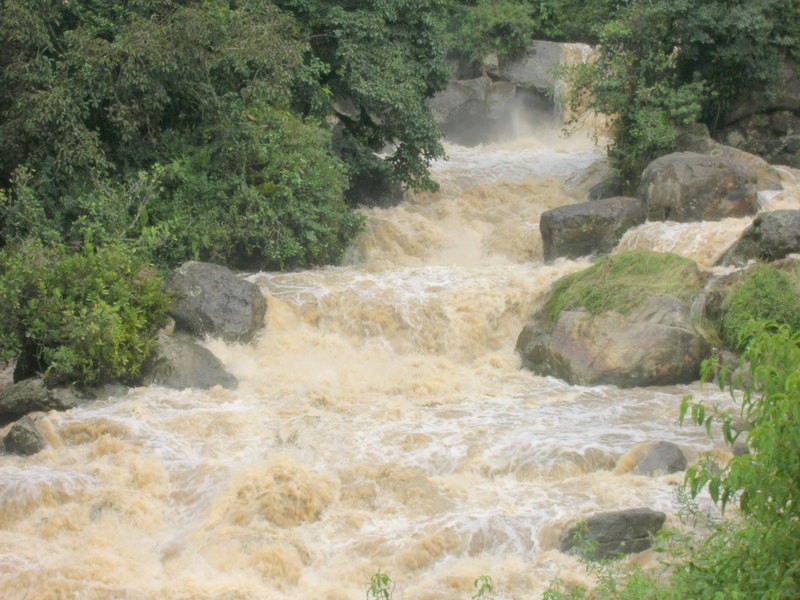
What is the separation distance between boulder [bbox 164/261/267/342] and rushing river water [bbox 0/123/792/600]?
0.29m

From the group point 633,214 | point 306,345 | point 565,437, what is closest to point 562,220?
point 633,214

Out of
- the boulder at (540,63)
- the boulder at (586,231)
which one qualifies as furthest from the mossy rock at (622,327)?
the boulder at (540,63)

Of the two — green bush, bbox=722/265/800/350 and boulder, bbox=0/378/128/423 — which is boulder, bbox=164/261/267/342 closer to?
boulder, bbox=0/378/128/423

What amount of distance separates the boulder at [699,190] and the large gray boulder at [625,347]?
364 cm

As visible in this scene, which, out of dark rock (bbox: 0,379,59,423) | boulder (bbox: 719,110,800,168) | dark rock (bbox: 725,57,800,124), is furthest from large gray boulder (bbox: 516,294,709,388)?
dark rock (bbox: 725,57,800,124)

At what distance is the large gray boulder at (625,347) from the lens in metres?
12.4

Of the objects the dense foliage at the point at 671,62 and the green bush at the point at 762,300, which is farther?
the dense foliage at the point at 671,62

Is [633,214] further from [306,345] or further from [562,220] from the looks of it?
[306,345]

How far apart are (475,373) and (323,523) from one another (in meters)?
4.38

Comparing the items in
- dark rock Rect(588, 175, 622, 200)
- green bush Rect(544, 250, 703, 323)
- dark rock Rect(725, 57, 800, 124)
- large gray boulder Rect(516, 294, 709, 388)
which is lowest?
large gray boulder Rect(516, 294, 709, 388)

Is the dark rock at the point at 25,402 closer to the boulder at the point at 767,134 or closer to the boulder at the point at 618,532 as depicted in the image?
the boulder at the point at 618,532

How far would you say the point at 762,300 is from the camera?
Answer: 1238 cm

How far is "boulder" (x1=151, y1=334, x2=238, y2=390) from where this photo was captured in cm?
1234

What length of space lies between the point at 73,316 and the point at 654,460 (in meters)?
6.64
